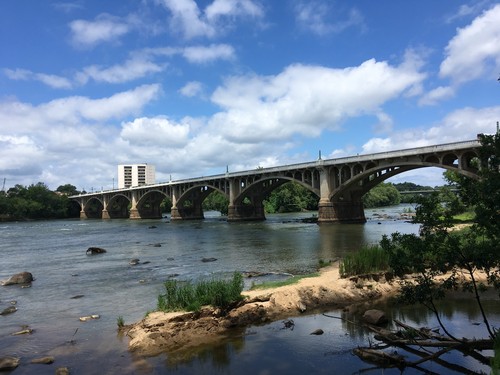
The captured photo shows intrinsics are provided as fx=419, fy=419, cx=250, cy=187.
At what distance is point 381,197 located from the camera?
152125 millimetres

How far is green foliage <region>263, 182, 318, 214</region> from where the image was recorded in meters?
127

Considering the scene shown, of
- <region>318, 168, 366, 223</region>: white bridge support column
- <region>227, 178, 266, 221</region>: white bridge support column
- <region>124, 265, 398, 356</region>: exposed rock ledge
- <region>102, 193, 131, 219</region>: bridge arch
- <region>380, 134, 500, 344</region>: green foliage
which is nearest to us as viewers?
<region>380, 134, 500, 344</region>: green foliage

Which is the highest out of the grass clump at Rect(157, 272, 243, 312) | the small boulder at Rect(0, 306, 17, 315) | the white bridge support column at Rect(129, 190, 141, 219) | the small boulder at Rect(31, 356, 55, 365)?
the white bridge support column at Rect(129, 190, 141, 219)

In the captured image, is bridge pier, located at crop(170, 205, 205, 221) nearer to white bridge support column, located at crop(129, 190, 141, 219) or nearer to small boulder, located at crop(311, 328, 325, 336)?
white bridge support column, located at crop(129, 190, 141, 219)

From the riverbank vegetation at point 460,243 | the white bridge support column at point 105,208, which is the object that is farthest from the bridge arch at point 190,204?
the riverbank vegetation at point 460,243

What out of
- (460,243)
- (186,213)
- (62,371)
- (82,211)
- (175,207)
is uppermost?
(82,211)

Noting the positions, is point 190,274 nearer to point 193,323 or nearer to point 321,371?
point 193,323

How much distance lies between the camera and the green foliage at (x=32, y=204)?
132 metres

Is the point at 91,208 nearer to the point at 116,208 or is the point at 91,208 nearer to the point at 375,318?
the point at 116,208

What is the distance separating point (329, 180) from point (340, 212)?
551 centimetres

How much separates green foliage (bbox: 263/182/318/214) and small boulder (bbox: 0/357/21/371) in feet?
384

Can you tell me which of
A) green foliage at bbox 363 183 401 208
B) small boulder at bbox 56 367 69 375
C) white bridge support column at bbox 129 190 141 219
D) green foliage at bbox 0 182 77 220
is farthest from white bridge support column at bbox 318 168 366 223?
green foliage at bbox 0 182 77 220

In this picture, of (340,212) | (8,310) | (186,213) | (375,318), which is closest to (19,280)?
(8,310)

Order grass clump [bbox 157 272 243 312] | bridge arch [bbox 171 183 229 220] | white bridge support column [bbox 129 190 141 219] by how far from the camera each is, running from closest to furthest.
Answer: grass clump [bbox 157 272 243 312]
bridge arch [bbox 171 183 229 220]
white bridge support column [bbox 129 190 141 219]
